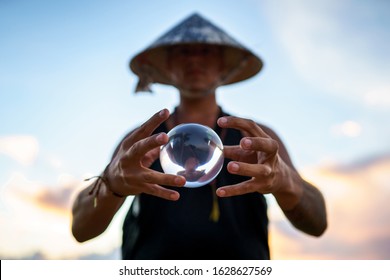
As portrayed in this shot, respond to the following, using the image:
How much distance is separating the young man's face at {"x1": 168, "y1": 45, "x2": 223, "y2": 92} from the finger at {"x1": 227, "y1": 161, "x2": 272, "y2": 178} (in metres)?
2.19

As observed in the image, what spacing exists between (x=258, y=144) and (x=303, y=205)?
122 cm

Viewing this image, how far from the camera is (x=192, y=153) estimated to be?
2.96 metres

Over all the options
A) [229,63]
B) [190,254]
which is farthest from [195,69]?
[190,254]

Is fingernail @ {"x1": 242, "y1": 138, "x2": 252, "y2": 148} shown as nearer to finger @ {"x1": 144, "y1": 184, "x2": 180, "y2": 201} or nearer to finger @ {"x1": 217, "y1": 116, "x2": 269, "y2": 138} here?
finger @ {"x1": 217, "y1": 116, "x2": 269, "y2": 138}

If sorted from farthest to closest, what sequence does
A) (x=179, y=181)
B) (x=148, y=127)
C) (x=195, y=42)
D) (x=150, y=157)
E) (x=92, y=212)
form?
(x=195, y=42), (x=92, y=212), (x=150, y=157), (x=148, y=127), (x=179, y=181)

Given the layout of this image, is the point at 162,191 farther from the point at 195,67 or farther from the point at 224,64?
the point at 224,64

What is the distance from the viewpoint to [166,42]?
18.0 ft

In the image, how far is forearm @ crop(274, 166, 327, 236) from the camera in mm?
3593

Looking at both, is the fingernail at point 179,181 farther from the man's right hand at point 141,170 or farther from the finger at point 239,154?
the finger at point 239,154

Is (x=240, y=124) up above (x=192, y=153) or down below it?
above

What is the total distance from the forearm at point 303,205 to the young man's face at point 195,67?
5.38 ft

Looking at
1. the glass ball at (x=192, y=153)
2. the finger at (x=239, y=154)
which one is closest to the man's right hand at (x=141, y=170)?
the glass ball at (x=192, y=153)

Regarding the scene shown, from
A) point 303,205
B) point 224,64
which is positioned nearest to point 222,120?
point 303,205

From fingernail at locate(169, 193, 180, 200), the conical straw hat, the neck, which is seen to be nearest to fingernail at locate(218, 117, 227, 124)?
fingernail at locate(169, 193, 180, 200)
